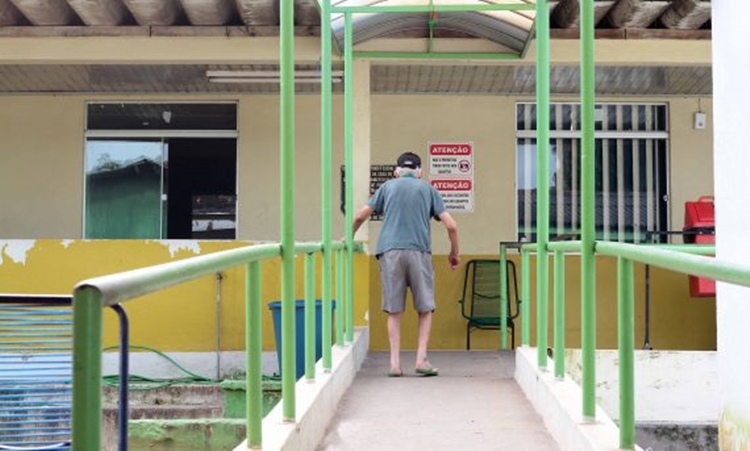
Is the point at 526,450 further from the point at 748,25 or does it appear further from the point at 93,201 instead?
the point at 93,201

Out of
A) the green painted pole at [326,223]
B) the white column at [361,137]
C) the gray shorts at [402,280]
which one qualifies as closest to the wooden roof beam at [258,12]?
the white column at [361,137]

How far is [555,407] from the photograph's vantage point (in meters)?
→ 3.83

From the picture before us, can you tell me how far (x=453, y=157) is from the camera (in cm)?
900

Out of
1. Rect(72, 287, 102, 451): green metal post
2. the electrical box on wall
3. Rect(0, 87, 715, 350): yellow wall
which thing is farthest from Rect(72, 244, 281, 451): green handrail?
the electrical box on wall

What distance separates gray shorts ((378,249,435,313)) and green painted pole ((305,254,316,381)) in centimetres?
137

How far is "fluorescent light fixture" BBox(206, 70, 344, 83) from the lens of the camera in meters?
8.06

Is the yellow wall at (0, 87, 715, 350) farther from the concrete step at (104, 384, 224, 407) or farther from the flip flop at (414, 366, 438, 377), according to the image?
the flip flop at (414, 366, 438, 377)

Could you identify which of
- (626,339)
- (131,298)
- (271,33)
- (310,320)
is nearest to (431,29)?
(271,33)

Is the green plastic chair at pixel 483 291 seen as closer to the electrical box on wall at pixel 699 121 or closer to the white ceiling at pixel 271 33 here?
the white ceiling at pixel 271 33

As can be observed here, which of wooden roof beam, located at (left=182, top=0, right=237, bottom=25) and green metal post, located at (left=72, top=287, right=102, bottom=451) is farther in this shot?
wooden roof beam, located at (left=182, top=0, right=237, bottom=25)

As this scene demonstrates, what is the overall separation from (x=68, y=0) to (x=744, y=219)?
515 centimetres

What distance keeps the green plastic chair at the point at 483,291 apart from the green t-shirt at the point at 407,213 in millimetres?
3184

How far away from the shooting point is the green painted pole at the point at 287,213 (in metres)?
3.18

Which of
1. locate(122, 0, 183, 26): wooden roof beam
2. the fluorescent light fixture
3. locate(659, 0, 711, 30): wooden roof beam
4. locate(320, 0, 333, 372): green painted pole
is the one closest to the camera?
locate(320, 0, 333, 372): green painted pole
